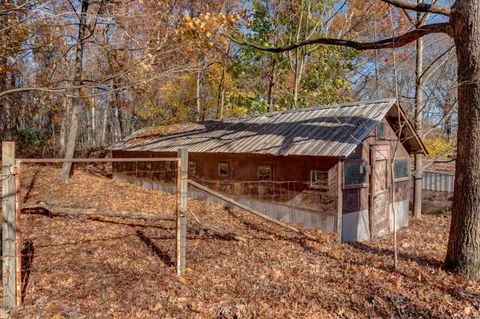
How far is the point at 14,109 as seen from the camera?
24.5 meters

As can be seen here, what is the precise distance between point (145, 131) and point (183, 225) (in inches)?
637

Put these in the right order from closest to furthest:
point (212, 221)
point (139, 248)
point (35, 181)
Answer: point (139, 248)
point (212, 221)
point (35, 181)

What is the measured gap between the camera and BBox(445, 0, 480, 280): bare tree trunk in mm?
5777

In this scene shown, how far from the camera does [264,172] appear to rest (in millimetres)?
11648

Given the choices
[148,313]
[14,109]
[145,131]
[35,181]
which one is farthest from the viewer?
[14,109]

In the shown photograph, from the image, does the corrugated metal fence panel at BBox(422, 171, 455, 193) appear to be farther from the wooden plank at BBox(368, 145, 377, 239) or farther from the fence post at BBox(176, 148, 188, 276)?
the fence post at BBox(176, 148, 188, 276)

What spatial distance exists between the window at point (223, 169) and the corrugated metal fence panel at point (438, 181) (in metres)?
11.1

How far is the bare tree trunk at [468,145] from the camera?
578 cm

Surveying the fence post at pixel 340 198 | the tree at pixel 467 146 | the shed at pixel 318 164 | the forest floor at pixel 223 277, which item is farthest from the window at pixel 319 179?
the tree at pixel 467 146

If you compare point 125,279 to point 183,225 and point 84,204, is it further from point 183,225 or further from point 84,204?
point 84,204

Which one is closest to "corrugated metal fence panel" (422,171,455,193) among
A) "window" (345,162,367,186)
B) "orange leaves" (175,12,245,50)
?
"window" (345,162,367,186)

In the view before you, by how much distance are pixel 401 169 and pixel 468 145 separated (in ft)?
24.9

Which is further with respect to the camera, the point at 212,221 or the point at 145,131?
the point at 145,131

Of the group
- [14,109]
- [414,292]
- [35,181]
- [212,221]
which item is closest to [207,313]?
[414,292]
